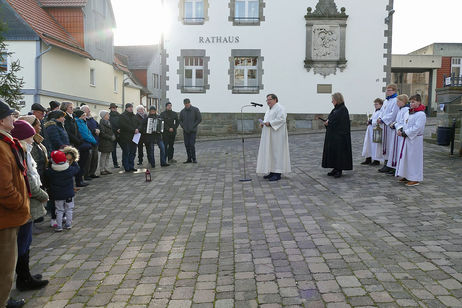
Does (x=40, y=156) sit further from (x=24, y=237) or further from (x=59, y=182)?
(x=24, y=237)

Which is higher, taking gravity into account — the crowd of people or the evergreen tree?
the evergreen tree

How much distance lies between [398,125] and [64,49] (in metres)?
20.5

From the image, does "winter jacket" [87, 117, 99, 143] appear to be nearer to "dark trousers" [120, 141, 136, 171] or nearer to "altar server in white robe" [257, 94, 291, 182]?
"dark trousers" [120, 141, 136, 171]

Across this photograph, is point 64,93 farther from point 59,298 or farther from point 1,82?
point 59,298

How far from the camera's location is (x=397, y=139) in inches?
387

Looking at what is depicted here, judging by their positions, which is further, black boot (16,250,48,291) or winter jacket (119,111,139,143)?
winter jacket (119,111,139,143)

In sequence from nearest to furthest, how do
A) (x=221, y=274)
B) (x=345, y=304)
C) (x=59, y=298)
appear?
(x=345, y=304)
(x=59, y=298)
(x=221, y=274)

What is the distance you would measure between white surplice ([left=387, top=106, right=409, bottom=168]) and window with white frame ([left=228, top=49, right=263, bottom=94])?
14530mm

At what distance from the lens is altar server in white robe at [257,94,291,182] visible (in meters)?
9.83

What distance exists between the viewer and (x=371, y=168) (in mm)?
11117

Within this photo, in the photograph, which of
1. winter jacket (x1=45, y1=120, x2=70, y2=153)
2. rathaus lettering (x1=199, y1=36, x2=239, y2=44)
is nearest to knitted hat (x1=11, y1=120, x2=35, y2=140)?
winter jacket (x1=45, y1=120, x2=70, y2=153)

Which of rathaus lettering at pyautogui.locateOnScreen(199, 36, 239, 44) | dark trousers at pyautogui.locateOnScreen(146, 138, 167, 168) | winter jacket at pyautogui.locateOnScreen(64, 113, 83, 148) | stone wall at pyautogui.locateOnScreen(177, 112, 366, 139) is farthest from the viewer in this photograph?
stone wall at pyautogui.locateOnScreen(177, 112, 366, 139)

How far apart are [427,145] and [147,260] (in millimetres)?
13827

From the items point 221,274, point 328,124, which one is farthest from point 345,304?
point 328,124
